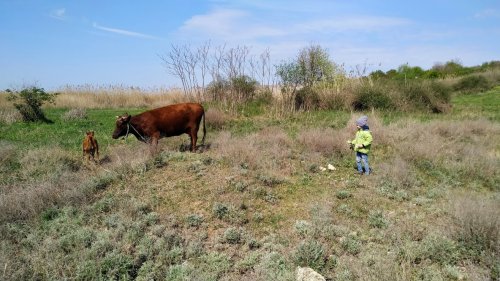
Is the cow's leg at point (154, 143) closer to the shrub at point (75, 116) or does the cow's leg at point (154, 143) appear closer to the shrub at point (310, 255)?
the shrub at point (310, 255)

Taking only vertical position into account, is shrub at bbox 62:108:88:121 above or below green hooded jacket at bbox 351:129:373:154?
above

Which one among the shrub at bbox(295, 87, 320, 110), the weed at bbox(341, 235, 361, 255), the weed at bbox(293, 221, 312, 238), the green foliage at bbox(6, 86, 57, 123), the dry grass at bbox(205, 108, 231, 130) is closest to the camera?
the weed at bbox(341, 235, 361, 255)

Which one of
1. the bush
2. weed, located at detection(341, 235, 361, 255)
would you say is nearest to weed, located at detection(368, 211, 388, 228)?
weed, located at detection(341, 235, 361, 255)

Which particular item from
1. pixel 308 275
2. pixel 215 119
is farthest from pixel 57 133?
pixel 308 275

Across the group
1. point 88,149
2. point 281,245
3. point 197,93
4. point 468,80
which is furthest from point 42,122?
point 468,80

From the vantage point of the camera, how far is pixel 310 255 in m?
5.19

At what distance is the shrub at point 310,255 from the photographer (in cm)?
511

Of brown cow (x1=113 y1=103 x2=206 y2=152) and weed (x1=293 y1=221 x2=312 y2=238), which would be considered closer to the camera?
weed (x1=293 y1=221 x2=312 y2=238)

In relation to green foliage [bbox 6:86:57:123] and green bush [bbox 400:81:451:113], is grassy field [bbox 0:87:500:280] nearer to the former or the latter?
green foliage [bbox 6:86:57:123]

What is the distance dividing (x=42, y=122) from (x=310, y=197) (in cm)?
1395

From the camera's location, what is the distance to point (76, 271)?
490cm

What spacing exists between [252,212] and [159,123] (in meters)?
4.07

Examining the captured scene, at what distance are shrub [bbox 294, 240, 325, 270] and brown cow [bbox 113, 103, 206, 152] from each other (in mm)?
5163

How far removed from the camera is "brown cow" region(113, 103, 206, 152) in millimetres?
9664
